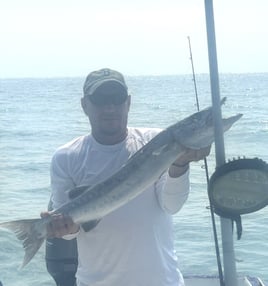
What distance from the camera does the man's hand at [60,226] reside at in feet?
11.9

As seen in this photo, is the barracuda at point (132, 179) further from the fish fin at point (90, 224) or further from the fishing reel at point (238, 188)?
the fishing reel at point (238, 188)

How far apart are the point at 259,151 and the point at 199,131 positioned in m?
15.7

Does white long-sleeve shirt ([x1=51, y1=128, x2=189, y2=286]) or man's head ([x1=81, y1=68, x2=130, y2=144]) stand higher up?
man's head ([x1=81, y1=68, x2=130, y2=144])

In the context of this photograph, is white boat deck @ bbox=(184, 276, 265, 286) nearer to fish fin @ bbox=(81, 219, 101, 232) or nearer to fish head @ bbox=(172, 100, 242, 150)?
fish fin @ bbox=(81, 219, 101, 232)

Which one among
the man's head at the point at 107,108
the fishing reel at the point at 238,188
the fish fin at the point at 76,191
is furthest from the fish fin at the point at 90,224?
the fishing reel at the point at 238,188

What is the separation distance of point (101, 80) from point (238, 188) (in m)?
1.03

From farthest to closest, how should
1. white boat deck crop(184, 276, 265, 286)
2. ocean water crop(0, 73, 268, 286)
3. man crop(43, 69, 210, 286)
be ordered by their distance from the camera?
ocean water crop(0, 73, 268, 286) < white boat deck crop(184, 276, 265, 286) < man crop(43, 69, 210, 286)

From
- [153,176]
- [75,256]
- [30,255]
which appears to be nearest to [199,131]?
[153,176]

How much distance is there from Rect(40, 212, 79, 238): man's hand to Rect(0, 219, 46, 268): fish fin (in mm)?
61

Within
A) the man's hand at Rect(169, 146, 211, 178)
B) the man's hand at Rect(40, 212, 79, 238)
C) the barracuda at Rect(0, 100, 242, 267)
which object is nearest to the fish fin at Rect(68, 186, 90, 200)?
the barracuda at Rect(0, 100, 242, 267)

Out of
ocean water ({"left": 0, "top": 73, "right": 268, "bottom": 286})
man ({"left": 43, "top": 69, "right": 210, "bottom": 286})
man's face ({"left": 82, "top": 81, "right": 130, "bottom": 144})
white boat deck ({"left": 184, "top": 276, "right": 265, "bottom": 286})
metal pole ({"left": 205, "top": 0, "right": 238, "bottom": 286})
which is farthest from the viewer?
ocean water ({"left": 0, "top": 73, "right": 268, "bottom": 286})

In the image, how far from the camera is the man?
3.58 m

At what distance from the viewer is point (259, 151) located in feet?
60.9

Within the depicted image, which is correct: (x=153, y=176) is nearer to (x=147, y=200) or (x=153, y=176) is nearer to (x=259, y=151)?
(x=147, y=200)
